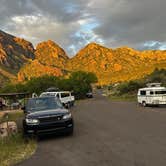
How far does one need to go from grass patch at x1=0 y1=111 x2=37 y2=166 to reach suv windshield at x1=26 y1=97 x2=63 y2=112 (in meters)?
1.40

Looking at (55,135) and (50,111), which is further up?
(50,111)

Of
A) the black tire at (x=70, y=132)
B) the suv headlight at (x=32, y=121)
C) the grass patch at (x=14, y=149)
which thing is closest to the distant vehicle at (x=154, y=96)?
the black tire at (x=70, y=132)

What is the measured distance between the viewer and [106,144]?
36.9ft

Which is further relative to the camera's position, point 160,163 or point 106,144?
point 106,144

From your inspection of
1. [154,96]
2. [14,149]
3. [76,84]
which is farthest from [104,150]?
[76,84]

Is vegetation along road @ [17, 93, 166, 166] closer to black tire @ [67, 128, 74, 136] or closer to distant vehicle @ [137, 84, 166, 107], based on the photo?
black tire @ [67, 128, 74, 136]

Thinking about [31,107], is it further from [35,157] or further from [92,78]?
[92,78]

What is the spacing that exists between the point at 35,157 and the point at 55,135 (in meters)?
4.62

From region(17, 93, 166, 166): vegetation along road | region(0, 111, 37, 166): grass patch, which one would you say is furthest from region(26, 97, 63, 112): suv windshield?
region(17, 93, 166, 166): vegetation along road

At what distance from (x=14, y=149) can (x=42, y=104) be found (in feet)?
12.8

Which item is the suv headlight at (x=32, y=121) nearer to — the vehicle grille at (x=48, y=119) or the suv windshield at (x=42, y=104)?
the vehicle grille at (x=48, y=119)

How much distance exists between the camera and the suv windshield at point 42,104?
14.8 meters

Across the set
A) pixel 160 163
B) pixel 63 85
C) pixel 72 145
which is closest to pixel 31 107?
pixel 72 145

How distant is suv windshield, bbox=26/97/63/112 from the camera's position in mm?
14789
